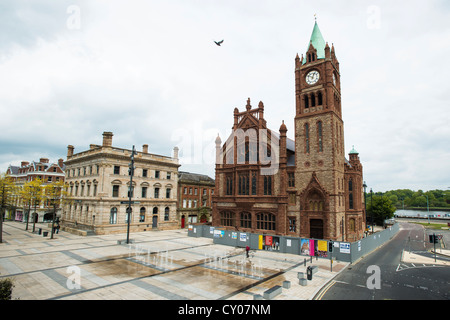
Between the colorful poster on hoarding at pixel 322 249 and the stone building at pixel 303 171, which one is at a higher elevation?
the stone building at pixel 303 171

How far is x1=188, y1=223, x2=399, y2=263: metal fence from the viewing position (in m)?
24.5

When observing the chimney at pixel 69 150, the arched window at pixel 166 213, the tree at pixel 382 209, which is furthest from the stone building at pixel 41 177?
the tree at pixel 382 209

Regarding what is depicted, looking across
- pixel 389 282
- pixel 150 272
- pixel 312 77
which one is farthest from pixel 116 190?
pixel 389 282

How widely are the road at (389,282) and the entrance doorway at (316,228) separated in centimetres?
787

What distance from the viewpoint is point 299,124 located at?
37.7m

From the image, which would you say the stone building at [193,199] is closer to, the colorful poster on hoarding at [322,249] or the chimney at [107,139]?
the chimney at [107,139]

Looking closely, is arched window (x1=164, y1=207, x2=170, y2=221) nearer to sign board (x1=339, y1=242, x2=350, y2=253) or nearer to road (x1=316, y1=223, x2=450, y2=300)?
sign board (x1=339, y1=242, x2=350, y2=253)

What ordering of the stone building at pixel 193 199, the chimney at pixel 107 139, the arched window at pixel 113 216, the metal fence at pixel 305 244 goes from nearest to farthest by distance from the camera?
the metal fence at pixel 305 244 < the arched window at pixel 113 216 < the chimney at pixel 107 139 < the stone building at pixel 193 199

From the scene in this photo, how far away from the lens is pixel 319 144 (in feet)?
116

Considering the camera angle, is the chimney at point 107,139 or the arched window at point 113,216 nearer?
the arched window at point 113,216

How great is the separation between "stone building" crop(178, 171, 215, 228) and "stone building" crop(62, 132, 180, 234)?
269cm

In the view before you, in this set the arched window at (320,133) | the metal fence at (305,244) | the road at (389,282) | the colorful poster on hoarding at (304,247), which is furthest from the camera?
the arched window at (320,133)

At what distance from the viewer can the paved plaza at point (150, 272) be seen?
15.0 metres

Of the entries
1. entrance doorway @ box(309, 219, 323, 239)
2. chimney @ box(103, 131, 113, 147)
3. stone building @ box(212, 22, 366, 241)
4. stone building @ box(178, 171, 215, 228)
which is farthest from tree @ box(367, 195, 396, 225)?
chimney @ box(103, 131, 113, 147)
